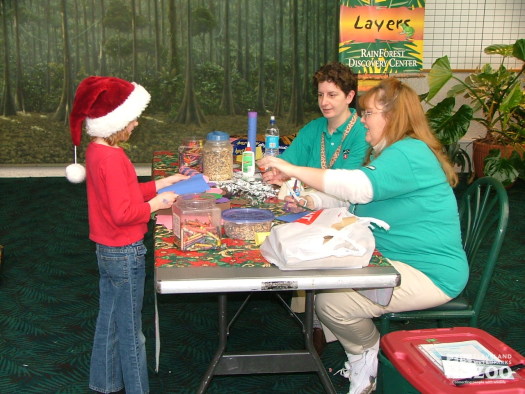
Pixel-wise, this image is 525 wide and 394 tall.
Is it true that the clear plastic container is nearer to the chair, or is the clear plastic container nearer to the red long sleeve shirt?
the red long sleeve shirt

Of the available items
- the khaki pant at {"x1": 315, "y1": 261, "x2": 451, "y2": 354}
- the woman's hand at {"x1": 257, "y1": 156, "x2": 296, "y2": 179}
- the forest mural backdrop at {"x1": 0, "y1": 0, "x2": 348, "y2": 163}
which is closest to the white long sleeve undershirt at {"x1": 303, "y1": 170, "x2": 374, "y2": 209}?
the woman's hand at {"x1": 257, "y1": 156, "x2": 296, "y2": 179}

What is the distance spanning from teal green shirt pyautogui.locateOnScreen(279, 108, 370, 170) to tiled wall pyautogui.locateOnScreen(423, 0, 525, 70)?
331 cm

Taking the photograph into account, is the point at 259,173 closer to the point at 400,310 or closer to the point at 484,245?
the point at 400,310

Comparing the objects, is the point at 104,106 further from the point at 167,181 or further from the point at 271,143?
the point at 271,143

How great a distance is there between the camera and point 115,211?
6.36 feet

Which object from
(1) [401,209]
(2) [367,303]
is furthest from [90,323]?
(1) [401,209]

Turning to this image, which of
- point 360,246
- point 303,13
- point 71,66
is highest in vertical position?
point 303,13

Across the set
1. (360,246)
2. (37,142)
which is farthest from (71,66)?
(360,246)

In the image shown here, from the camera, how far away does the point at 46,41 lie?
5797 millimetres

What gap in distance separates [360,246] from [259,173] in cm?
133

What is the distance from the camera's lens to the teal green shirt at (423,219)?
208cm

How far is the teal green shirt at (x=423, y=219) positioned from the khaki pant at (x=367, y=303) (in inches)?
1.5

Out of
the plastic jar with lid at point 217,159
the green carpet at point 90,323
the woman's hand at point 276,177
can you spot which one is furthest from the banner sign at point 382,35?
the woman's hand at point 276,177

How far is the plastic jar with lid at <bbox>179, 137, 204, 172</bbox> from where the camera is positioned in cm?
309
